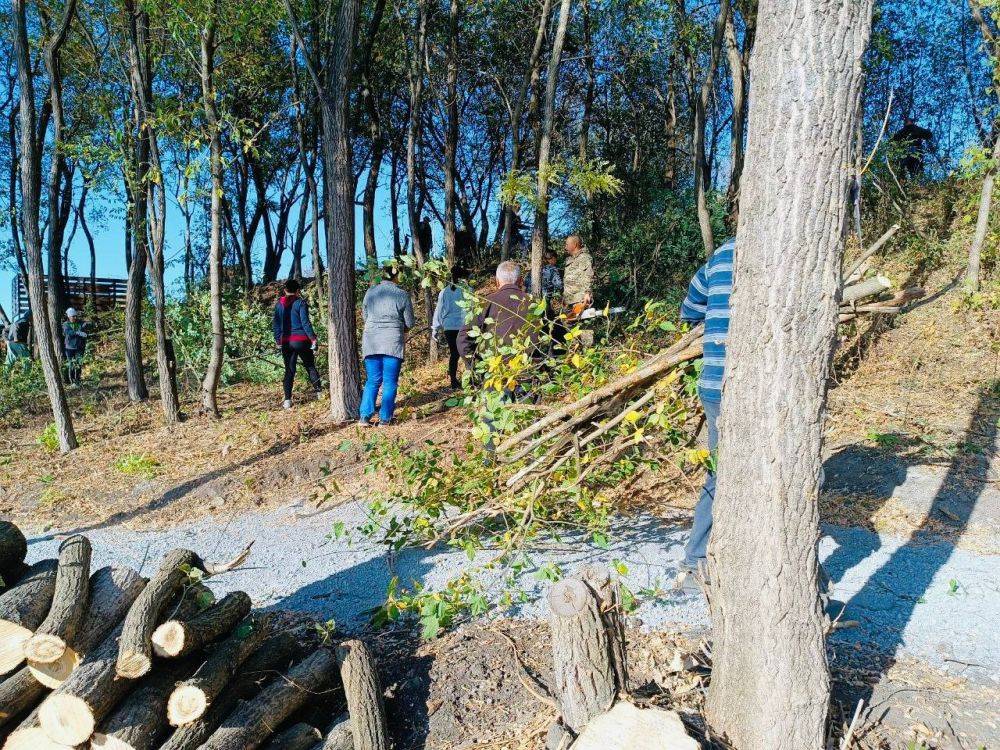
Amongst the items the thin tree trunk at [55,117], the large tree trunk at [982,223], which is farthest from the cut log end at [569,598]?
the large tree trunk at [982,223]

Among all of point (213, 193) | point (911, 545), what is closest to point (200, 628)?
point (911, 545)

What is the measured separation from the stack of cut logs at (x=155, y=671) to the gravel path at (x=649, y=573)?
822mm

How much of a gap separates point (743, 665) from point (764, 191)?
1694 mm

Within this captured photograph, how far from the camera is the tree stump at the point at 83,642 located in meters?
3.01

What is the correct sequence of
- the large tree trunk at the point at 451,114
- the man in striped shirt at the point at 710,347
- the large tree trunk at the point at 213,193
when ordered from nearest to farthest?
the man in striped shirt at the point at 710,347 → the large tree trunk at the point at 213,193 → the large tree trunk at the point at 451,114

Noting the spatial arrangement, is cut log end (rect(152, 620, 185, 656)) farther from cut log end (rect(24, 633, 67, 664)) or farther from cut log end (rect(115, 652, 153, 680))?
cut log end (rect(24, 633, 67, 664))

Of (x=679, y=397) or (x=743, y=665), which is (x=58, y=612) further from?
(x=679, y=397)

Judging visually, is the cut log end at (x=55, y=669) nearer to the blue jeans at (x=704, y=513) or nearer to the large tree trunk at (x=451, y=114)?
the blue jeans at (x=704, y=513)

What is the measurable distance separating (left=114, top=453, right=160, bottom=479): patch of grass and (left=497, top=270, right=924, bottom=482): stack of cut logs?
16.5 feet

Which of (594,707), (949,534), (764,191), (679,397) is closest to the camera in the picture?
(764,191)

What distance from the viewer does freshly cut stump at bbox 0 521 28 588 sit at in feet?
11.5

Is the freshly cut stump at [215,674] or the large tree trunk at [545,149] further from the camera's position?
the large tree trunk at [545,149]

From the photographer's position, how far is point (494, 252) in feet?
68.2

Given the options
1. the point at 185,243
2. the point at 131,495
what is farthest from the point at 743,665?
the point at 185,243
